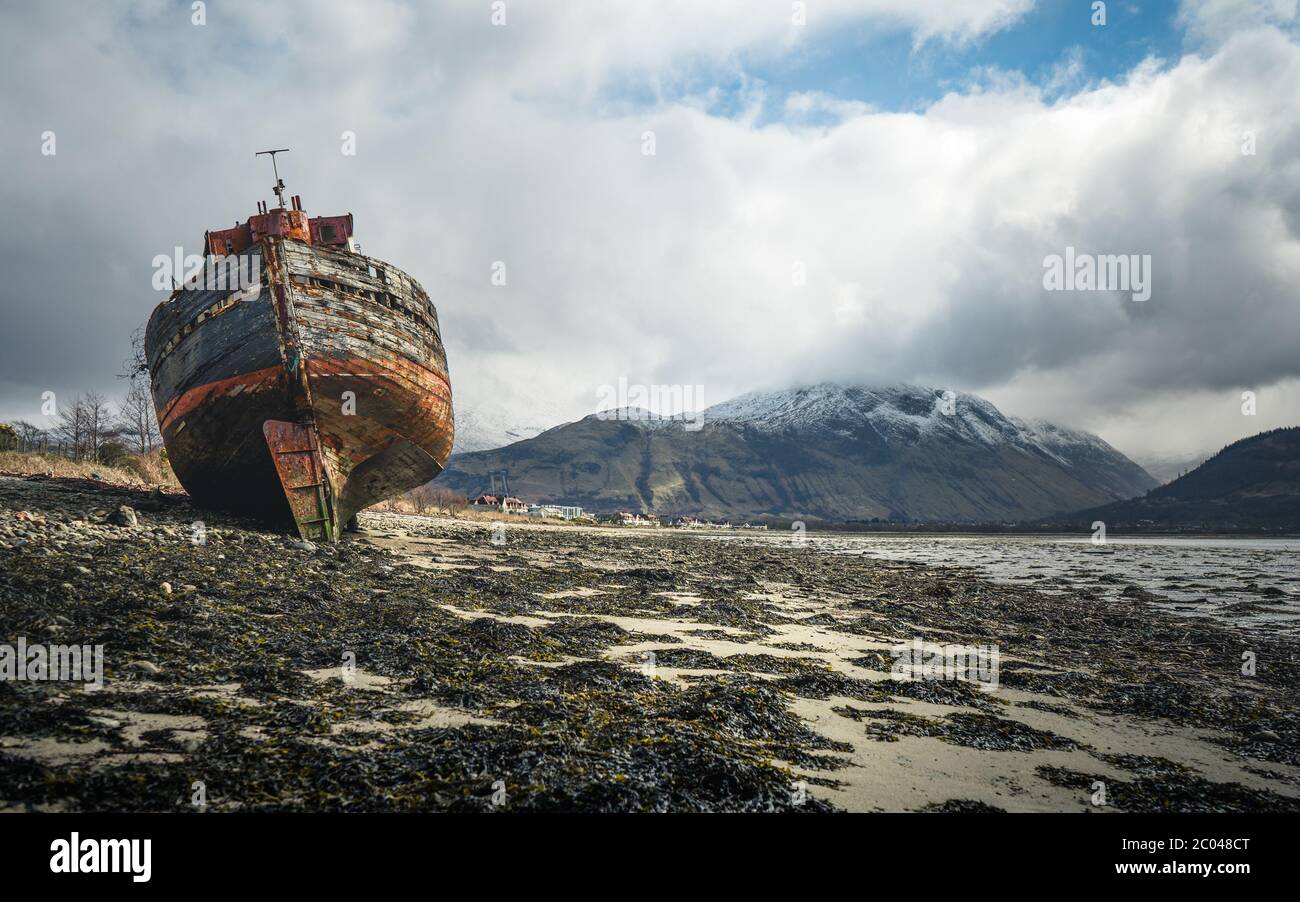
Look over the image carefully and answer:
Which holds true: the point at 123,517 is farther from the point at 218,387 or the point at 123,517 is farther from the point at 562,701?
the point at 562,701

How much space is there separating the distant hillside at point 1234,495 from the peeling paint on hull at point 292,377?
143784mm

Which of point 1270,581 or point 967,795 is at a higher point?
point 967,795

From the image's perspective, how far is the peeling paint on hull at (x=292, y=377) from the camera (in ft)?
47.8

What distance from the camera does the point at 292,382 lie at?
14484mm

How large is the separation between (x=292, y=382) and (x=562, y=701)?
12516 mm

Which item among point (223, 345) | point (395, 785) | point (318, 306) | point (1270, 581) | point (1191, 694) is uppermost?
point (318, 306)

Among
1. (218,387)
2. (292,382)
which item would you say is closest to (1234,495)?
(292,382)

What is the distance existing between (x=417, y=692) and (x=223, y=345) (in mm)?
13268

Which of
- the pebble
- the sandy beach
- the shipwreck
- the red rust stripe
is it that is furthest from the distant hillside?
the pebble
